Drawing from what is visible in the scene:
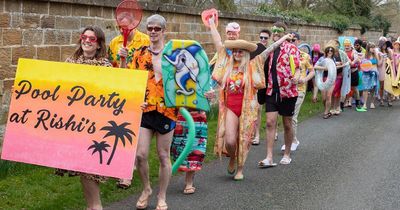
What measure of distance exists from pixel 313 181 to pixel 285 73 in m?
1.48

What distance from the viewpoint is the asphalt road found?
632 cm

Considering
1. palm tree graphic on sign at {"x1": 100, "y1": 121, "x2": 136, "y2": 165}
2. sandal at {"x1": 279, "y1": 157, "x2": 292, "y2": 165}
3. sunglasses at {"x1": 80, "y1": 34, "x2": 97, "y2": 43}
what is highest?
sunglasses at {"x1": 80, "y1": 34, "x2": 97, "y2": 43}

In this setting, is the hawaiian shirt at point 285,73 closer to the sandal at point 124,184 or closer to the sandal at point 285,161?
the sandal at point 285,161

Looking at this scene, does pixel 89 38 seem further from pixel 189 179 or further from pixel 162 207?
pixel 189 179

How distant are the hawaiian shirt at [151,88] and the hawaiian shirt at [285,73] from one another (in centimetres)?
256

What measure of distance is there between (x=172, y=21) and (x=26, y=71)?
23.5 ft

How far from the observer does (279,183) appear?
7.23 meters

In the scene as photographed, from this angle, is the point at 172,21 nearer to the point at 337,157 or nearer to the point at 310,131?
the point at 310,131

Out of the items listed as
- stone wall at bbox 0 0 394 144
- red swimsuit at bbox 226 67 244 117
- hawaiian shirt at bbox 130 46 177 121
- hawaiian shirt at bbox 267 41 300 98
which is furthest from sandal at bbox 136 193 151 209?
hawaiian shirt at bbox 267 41 300 98

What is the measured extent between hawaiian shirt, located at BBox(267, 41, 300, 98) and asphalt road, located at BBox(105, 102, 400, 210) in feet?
3.35

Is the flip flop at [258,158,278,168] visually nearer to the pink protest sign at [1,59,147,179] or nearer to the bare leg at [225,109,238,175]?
the bare leg at [225,109,238,175]

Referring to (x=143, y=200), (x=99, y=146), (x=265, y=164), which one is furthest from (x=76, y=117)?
(x=265, y=164)

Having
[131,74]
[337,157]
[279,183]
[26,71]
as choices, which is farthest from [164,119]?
[337,157]

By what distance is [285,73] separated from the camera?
795 cm
